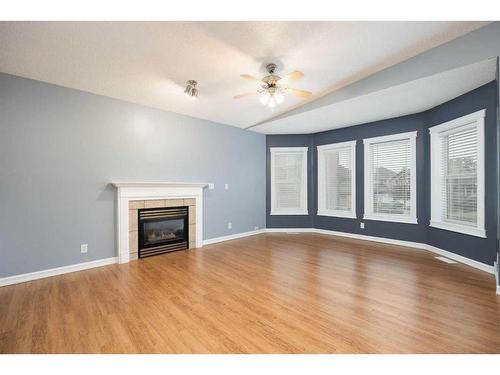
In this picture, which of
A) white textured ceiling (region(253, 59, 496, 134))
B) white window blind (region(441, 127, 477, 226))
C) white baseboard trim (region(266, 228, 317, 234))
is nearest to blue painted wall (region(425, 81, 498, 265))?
white textured ceiling (region(253, 59, 496, 134))

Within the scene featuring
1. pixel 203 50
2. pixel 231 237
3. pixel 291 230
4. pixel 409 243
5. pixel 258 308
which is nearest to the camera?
pixel 258 308

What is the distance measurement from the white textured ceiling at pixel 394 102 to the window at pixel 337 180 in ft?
2.05

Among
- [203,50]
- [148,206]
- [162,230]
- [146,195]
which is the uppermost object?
[203,50]

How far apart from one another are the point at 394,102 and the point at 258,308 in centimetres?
374

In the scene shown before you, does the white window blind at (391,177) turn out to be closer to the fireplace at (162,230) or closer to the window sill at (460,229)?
the window sill at (460,229)

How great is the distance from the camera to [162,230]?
4.38 m

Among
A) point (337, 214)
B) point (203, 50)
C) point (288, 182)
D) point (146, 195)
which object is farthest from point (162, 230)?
point (337, 214)

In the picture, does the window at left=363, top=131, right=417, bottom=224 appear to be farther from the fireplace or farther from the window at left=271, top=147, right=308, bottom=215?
the fireplace

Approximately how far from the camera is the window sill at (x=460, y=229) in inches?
130

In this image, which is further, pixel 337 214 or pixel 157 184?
pixel 337 214

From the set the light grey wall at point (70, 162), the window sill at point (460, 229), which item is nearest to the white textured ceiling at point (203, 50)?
the light grey wall at point (70, 162)

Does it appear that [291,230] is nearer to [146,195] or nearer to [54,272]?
[146,195]

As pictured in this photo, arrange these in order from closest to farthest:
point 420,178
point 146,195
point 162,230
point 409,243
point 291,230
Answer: point 146,195 < point 162,230 < point 420,178 < point 409,243 < point 291,230
